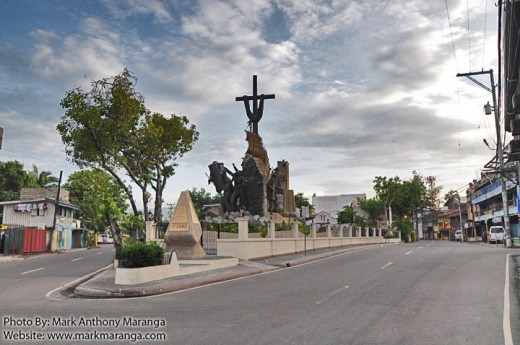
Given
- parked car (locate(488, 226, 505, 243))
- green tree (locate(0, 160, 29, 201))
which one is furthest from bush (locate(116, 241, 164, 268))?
green tree (locate(0, 160, 29, 201))

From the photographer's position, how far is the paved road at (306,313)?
702 centimetres

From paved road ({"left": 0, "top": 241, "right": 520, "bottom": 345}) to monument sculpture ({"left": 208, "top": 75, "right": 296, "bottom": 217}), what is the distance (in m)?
18.5

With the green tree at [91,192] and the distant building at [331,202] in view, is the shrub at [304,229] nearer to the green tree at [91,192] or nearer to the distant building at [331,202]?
the green tree at [91,192]

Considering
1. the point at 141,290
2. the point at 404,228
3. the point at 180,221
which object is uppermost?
the point at 180,221

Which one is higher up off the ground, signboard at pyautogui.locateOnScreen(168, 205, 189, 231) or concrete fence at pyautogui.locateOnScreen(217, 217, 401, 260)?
signboard at pyautogui.locateOnScreen(168, 205, 189, 231)

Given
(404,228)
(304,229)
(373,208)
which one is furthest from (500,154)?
(404,228)

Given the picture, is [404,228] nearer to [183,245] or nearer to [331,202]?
[331,202]

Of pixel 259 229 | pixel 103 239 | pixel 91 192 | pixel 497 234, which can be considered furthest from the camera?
pixel 103 239

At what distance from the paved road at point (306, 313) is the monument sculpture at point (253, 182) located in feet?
60.6

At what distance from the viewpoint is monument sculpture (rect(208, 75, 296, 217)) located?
3234cm

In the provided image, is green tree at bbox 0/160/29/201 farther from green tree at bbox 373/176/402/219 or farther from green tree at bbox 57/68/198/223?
green tree at bbox 373/176/402/219

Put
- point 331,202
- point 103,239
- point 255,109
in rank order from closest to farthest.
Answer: point 255,109
point 103,239
point 331,202

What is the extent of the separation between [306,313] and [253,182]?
24.0 meters

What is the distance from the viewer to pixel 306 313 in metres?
8.76
